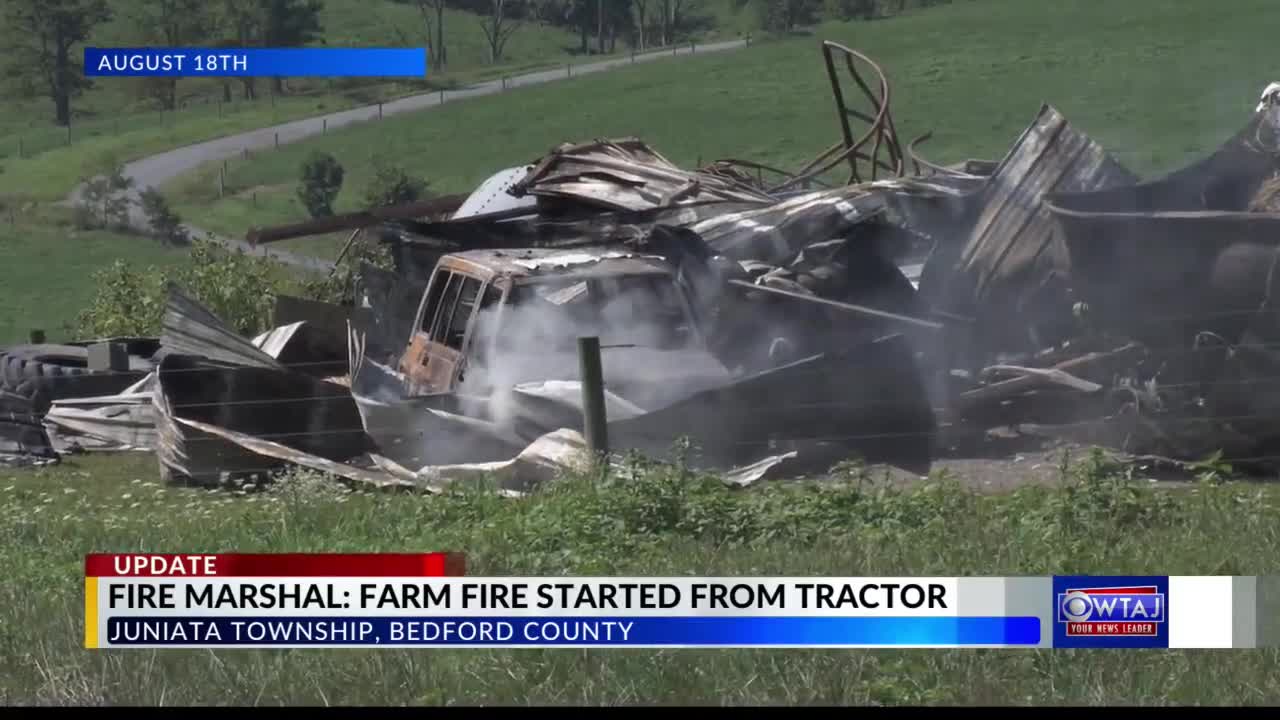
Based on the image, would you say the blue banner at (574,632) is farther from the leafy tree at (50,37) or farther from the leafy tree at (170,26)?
the leafy tree at (50,37)

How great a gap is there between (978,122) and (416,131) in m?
24.0

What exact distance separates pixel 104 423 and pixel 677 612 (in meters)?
9.21

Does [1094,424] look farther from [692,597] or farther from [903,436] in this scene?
[692,597]

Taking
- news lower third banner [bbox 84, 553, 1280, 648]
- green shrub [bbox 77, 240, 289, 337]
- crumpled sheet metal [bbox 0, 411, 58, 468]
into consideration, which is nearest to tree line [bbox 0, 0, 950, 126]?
green shrub [bbox 77, 240, 289, 337]

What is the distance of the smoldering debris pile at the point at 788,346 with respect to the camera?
1048 centimetres

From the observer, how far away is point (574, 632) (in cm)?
577

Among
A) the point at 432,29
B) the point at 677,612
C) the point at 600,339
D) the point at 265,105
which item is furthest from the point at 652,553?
the point at 432,29

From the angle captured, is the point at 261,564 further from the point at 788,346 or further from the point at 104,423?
the point at 104,423

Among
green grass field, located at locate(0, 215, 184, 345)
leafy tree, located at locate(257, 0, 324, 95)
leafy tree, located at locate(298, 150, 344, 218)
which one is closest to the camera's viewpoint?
green grass field, located at locate(0, 215, 184, 345)

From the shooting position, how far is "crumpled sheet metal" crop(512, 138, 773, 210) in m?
14.9

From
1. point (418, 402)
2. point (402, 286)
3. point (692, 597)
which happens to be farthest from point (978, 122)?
point (692, 597)

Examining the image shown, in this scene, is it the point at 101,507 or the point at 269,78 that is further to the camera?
the point at 269,78

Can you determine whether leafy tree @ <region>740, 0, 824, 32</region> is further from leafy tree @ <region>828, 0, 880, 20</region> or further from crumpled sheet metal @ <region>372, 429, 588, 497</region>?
crumpled sheet metal @ <region>372, 429, 588, 497</region>

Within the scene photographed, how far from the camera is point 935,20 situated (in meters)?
84.8
